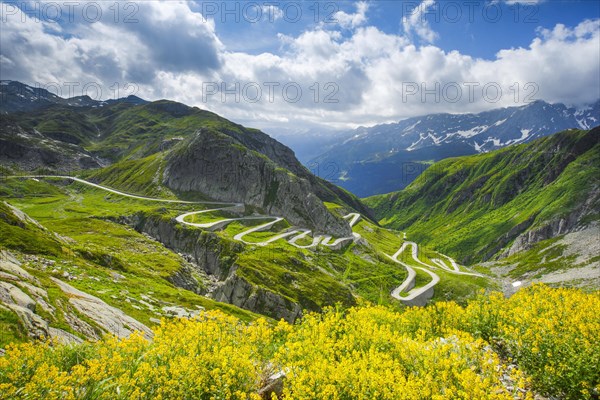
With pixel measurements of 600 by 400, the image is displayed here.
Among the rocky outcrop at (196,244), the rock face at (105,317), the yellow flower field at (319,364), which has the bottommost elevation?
the rocky outcrop at (196,244)

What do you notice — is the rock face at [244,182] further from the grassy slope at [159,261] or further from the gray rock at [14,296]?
the gray rock at [14,296]

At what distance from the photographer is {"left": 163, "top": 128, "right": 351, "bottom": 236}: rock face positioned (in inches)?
6988

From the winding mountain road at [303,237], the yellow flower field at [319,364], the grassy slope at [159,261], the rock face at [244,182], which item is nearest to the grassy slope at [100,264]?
the grassy slope at [159,261]

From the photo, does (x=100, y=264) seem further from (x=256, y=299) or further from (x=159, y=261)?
(x=256, y=299)

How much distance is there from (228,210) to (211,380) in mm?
155451

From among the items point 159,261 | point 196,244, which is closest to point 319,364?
point 159,261

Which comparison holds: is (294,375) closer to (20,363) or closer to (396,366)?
(396,366)

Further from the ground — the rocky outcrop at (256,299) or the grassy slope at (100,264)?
the grassy slope at (100,264)

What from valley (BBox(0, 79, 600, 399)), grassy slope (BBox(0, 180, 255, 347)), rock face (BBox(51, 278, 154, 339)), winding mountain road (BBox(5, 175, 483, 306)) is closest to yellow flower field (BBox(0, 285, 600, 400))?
valley (BBox(0, 79, 600, 399))

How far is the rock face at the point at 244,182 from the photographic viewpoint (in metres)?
178

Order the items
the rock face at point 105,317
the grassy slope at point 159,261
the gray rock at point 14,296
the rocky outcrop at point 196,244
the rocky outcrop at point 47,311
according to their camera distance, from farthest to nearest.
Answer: the rocky outcrop at point 196,244
the grassy slope at point 159,261
the rock face at point 105,317
the gray rock at point 14,296
the rocky outcrop at point 47,311

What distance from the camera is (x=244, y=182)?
186 metres

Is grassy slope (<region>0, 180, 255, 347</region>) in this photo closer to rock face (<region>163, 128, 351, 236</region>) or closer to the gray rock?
the gray rock

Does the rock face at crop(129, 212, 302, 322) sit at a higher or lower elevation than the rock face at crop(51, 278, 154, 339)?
lower
